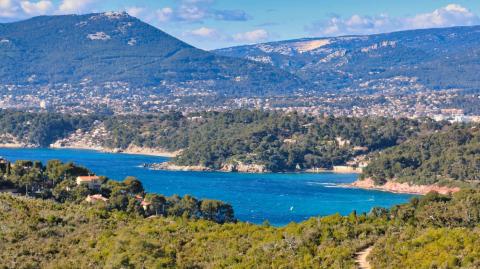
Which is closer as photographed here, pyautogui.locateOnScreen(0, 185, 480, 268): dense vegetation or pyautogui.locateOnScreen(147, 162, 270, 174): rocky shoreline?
pyautogui.locateOnScreen(0, 185, 480, 268): dense vegetation

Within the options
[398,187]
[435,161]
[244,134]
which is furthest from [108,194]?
[244,134]

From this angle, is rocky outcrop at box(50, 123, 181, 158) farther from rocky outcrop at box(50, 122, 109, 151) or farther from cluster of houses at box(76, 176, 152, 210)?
cluster of houses at box(76, 176, 152, 210)

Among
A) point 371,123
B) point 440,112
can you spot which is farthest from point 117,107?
point 371,123

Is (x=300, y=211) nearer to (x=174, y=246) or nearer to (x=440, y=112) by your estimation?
(x=174, y=246)

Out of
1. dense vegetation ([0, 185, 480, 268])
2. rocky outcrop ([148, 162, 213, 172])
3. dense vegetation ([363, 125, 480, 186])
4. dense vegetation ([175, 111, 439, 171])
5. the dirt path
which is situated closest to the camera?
the dirt path

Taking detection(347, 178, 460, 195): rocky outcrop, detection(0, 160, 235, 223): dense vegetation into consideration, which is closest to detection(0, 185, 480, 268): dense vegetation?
detection(0, 160, 235, 223): dense vegetation
